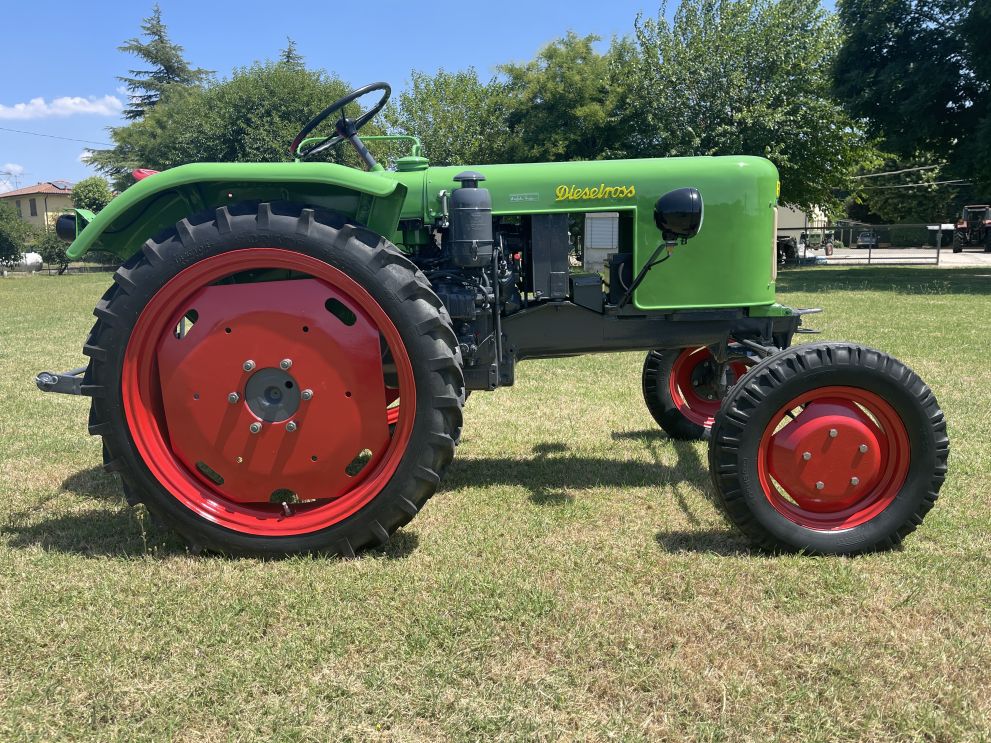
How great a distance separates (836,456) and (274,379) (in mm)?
2339

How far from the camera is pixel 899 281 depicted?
720 inches

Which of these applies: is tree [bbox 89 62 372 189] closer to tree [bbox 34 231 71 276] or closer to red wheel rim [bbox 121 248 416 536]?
tree [bbox 34 231 71 276]

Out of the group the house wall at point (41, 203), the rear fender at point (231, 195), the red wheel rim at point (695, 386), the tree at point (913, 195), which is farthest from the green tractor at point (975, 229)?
the house wall at point (41, 203)

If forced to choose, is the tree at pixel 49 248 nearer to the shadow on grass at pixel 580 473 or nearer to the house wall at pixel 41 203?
the house wall at pixel 41 203

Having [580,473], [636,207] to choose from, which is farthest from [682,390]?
[636,207]

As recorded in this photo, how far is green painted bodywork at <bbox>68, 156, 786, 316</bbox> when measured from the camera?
3.34m

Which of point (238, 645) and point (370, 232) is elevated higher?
point (370, 232)

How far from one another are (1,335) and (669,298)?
11.2 metres

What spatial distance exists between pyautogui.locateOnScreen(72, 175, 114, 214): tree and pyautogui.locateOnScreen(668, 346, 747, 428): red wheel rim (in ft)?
168

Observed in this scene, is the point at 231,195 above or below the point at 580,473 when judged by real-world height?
above

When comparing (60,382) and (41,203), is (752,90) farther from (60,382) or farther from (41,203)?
(41,203)

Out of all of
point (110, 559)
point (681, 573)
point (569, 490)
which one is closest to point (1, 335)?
point (110, 559)

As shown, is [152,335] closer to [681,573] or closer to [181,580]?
[181,580]

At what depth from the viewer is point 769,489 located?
312cm
